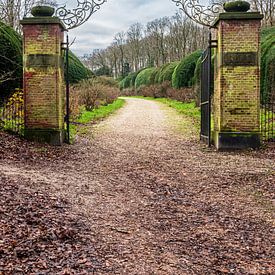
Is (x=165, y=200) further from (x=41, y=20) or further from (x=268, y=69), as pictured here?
(x=268, y=69)

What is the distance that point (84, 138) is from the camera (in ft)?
39.3

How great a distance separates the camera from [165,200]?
224 inches

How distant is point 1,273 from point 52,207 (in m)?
1.81

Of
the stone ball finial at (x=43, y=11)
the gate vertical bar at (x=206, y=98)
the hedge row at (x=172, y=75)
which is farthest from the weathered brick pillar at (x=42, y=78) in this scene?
the hedge row at (x=172, y=75)

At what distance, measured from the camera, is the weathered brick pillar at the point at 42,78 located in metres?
9.82

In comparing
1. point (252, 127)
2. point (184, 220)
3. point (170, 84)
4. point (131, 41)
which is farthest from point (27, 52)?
point (131, 41)

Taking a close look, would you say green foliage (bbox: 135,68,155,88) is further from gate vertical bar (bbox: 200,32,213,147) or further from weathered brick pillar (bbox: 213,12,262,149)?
weathered brick pillar (bbox: 213,12,262,149)

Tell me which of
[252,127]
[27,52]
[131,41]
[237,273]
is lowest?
[237,273]

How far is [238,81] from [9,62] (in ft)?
22.9

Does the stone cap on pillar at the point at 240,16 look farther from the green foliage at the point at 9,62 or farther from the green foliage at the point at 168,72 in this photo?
the green foliage at the point at 168,72

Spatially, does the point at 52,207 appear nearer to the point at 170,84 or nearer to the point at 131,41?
the point at 170,84

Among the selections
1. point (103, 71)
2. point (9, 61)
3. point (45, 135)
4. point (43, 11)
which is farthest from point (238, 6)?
point (103, 71)

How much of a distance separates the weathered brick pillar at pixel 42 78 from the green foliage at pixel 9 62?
223cm

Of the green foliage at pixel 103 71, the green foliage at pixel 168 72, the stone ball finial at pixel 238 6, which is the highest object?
the green foliage at pixel 103 71
